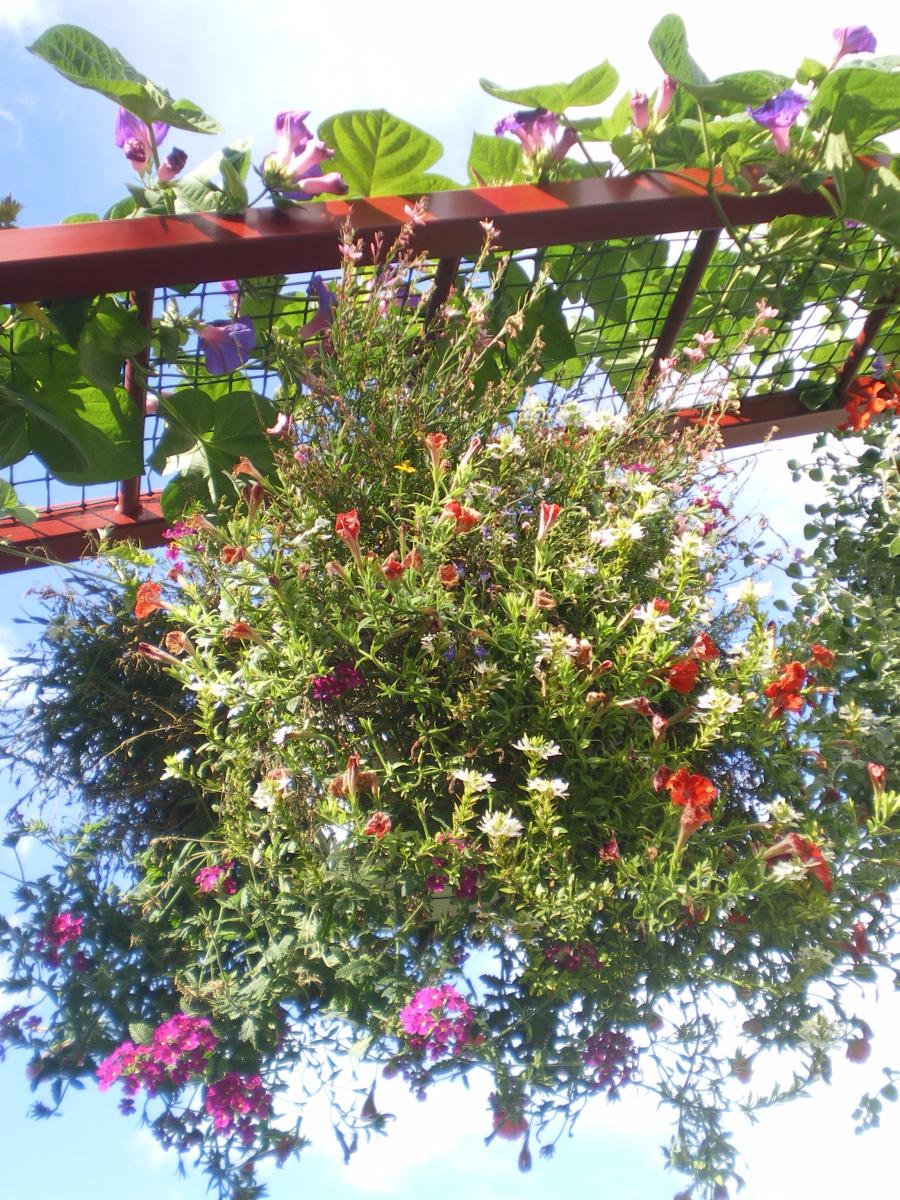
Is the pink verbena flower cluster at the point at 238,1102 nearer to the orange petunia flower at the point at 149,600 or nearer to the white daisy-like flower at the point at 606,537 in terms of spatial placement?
the orange petunia flower at the point at 149,600

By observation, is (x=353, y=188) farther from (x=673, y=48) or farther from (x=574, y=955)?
(x=574, y=955)

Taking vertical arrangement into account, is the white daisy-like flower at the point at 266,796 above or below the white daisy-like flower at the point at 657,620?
below

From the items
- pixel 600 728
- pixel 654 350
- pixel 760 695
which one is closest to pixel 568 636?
pixel 600 728

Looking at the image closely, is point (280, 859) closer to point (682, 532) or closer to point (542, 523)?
point (542, 523)

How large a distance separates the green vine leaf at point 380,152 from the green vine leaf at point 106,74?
0.19 meters

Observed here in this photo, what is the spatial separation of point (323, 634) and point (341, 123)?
88 centimetres

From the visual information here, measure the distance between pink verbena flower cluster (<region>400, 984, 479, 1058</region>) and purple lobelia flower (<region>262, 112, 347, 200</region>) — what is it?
43.9 inches

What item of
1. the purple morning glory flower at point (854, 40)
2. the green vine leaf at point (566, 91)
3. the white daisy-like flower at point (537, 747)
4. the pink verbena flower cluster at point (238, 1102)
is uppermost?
the purple morning glory flower at point (854, 40)

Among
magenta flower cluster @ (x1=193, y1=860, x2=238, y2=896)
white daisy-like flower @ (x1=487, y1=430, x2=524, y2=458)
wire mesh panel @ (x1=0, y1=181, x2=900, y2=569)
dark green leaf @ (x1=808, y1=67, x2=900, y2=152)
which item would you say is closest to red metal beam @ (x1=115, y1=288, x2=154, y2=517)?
wire mesh panel @ (x1=0, y1=181, x2=900, y2=569)

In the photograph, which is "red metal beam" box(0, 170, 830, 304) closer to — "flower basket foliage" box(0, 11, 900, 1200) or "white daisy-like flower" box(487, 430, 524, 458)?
"flower basket foliage" box(0, 11, 900, 1200)

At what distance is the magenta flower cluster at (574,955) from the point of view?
1.19 m

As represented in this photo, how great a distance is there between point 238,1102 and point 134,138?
4.45ft

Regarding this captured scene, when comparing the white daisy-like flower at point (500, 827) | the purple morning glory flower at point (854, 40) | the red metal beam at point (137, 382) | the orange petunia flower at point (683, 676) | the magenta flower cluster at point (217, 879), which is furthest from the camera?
the purple morning glory flower at point (854, 40)

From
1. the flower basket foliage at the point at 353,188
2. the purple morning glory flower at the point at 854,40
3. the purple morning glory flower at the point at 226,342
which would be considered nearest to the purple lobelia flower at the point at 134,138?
the flower basket foliage at the point at 353,188
